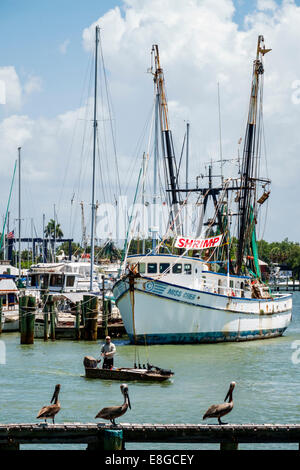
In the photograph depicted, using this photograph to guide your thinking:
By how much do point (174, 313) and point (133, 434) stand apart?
25.1m

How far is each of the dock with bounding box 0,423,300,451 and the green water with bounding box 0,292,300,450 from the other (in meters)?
4.90

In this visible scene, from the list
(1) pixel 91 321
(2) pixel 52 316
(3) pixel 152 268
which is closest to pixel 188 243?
(3) pixel 152 268

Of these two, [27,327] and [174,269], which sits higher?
[174,269]

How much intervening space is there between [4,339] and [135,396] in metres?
20.6

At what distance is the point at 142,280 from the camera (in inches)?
1512

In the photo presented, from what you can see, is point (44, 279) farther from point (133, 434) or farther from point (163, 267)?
point (133, 434)

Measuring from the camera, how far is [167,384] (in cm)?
2712

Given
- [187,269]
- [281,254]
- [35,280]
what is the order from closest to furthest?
[187,269] → [35,280] → [281,254]

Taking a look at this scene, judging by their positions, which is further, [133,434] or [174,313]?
[174,313]

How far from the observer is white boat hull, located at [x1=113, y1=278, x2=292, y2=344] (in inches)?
1518

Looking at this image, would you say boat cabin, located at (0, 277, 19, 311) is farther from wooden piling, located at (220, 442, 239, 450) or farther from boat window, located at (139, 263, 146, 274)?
wooden piling, located at (220, 442, 239, 450)

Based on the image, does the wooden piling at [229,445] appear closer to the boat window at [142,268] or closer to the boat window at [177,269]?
the boat window at [142,268]
